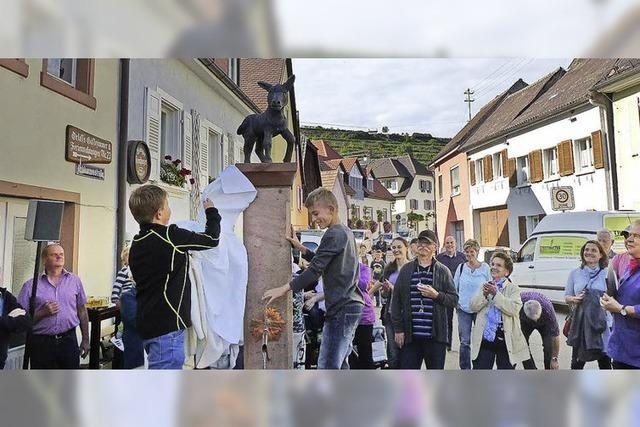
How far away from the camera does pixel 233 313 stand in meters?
2.78

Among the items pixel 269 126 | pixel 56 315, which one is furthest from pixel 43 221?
pixel 269 126

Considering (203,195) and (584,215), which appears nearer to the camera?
(203,195)

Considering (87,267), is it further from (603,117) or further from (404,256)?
(603,117)

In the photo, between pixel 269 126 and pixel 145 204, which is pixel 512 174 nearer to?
pixel 269 126

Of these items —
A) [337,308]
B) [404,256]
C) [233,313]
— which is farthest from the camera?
[404,256]

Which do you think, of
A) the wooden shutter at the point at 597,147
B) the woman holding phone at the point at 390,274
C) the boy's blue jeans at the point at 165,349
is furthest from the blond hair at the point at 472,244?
the boy's blue jeans at the point at 165,349

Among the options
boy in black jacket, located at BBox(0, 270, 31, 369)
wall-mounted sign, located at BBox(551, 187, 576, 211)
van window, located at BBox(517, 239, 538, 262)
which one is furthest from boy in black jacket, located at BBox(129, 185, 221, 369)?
wall-mounted sign, located at BBox(551, 187, 576, 211)

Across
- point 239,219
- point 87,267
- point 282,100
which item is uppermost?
point 282,100

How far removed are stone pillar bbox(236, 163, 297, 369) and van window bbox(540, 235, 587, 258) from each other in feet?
5.99

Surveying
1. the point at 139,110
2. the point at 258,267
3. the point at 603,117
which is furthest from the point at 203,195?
the point at 603,117

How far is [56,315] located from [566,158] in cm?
361

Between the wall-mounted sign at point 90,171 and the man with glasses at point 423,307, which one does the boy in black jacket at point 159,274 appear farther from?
the wall-mounted sign at point 90,171

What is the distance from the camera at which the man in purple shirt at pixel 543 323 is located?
126 inches
